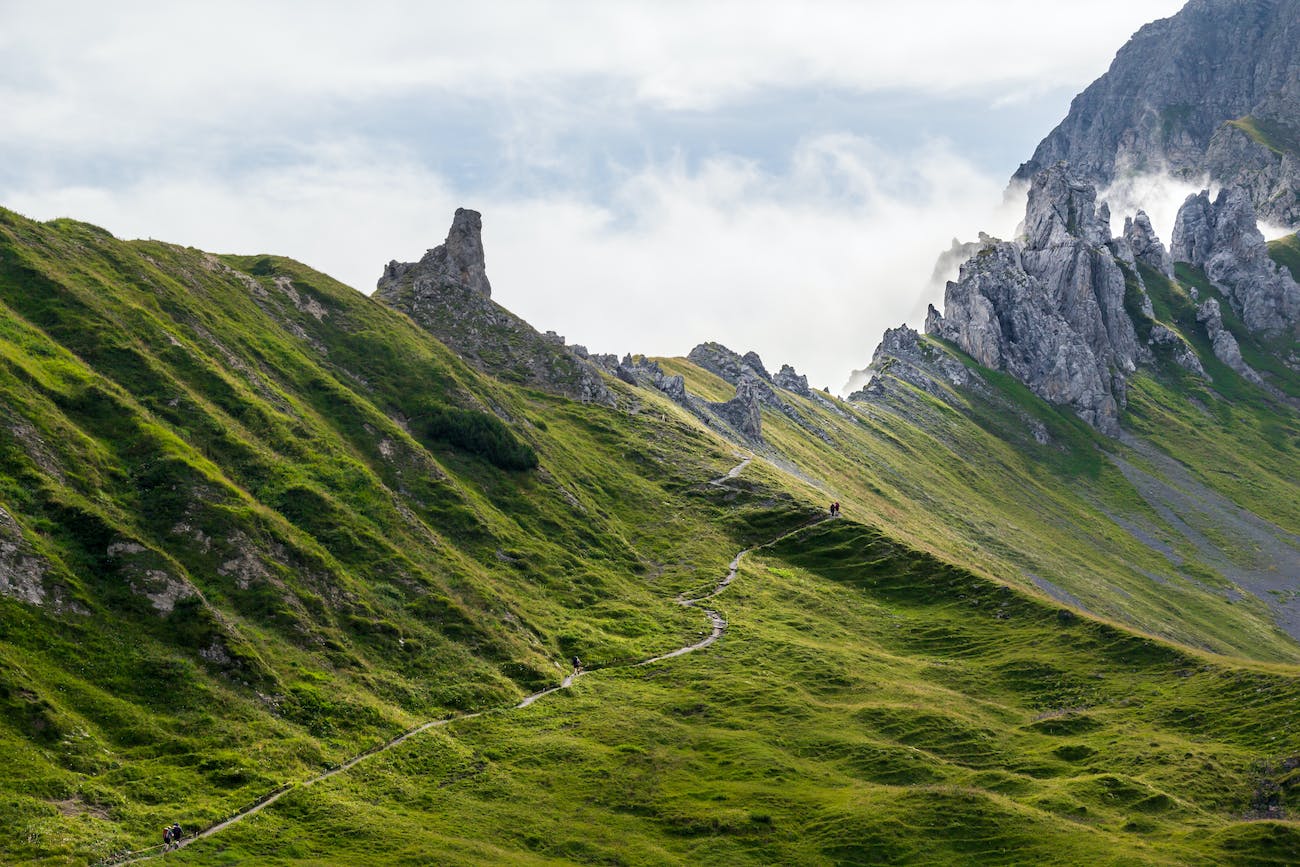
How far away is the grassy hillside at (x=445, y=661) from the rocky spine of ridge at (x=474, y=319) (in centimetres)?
3840

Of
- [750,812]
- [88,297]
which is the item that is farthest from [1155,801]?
[88,297]

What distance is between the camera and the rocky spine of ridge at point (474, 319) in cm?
17212

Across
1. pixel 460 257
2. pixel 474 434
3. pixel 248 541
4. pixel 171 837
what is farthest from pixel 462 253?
pixel 171 837

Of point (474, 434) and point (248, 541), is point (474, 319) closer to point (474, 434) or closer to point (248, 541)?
point (474, 434)

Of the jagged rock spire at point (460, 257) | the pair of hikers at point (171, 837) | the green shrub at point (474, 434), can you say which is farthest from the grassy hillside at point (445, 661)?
the jagged rock spire at point (460, 257)

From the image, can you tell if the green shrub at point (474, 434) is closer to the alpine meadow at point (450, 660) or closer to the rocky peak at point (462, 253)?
the alpine meadow at point (450, 660)

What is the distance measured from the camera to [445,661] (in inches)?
3265

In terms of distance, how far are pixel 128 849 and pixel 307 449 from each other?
5494 centimetres

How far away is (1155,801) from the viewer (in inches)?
2788

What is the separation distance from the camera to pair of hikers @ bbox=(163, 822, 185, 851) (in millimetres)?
50375

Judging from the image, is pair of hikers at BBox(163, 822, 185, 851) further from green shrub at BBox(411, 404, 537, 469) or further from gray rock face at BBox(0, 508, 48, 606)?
green shrub at BBox(411, 404, 537, 469)

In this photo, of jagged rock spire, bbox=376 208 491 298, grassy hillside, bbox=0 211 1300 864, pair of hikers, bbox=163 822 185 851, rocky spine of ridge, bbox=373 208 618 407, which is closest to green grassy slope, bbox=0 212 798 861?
grassy hillside, bbox=0 211 1300 864

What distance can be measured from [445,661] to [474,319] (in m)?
104

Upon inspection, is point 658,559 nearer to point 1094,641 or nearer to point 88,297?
point 1094,641
